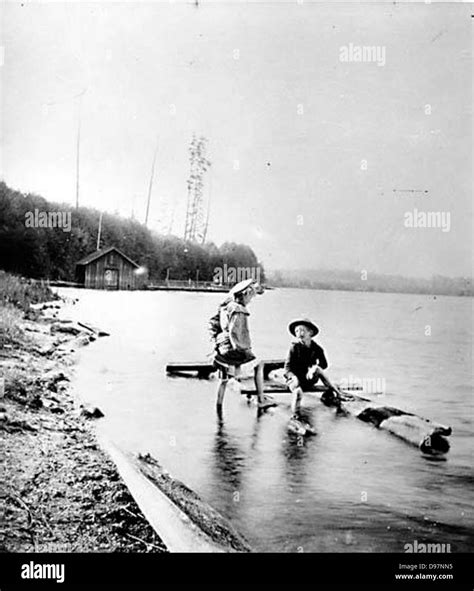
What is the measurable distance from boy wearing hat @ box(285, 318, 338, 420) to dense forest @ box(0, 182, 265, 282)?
25 cm

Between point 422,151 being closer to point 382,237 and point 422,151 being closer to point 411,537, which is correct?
point 382,237

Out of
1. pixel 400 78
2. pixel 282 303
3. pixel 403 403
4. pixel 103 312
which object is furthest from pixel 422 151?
pixel 103 312

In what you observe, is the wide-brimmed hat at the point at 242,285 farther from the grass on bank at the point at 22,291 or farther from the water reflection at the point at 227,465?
the grass on bank at the point at 22,291

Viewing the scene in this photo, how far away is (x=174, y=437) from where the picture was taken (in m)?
2.33

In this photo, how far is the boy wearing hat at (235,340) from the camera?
7.93ft

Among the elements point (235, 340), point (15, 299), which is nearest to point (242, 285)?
point (235, 340)

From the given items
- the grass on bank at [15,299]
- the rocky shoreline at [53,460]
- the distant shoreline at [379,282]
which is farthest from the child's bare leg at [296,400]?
the grass on bank at [15,299]

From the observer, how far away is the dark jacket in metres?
2.48

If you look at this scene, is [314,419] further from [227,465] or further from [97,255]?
[97,255]

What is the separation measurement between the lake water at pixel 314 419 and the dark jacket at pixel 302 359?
0.04 m

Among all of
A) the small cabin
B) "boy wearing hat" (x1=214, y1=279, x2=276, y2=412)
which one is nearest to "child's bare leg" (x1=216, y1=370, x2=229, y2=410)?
→ "boy wearing hat" (x1=214, y1=279, x2=276, y2=412)

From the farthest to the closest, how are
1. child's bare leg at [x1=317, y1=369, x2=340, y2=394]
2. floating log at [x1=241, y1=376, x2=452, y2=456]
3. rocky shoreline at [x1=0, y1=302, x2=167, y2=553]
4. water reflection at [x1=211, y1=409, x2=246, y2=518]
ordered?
child's bare leg at [x1=317, y1=369, x2=340, y2=394]
floating log at [x1=241, y1=376, x2=452, y2=456]
water reflection at [x1=211, y1=409, x2=246, y2=518]
rocky shoreline at [x1=0, y1=302, x2=167, y2=553]

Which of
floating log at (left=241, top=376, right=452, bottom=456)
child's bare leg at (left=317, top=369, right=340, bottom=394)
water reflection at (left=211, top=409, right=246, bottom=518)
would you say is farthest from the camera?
child's bare leg at (left=317, top=369, right=340, bottom=394)

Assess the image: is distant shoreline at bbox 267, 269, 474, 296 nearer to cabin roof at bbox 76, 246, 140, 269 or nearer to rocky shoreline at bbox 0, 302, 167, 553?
cabin roof at bbox 76, 246, 140, 269
